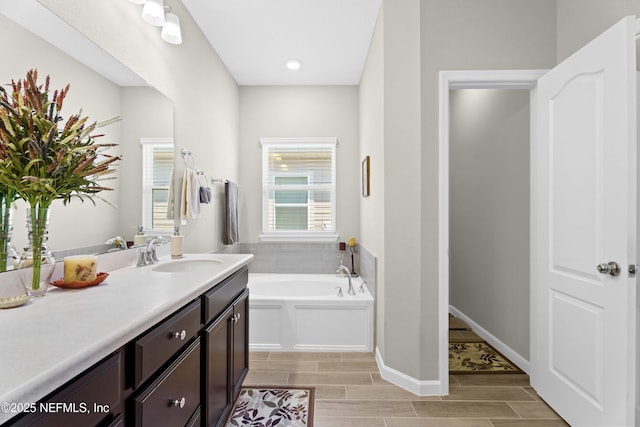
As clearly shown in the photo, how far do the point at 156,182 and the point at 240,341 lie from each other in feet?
3.58

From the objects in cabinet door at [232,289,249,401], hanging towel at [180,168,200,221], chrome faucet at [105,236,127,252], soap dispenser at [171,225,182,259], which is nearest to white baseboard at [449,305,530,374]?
cabinet door at [232,289,249,401]

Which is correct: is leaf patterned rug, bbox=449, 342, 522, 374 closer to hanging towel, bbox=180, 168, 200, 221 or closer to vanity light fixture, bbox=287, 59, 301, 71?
hanging towel, bbox=180, 168, 200, 221

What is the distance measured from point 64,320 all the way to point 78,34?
1247 mm

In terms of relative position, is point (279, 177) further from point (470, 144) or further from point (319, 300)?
point (470, 144)

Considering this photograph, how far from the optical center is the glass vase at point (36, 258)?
1141 mm

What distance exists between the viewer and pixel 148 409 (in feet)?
3.31

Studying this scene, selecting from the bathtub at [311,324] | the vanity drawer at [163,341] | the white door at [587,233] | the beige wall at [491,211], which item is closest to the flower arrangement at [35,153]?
the vanity drawer at [163,341]

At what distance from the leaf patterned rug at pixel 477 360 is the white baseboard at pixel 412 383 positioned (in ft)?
1.25

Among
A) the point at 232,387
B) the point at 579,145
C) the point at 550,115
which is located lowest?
the point at 232,387

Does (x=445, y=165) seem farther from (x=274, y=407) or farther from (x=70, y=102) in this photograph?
(x=70, y=102)

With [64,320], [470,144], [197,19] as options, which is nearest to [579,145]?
[470,144]

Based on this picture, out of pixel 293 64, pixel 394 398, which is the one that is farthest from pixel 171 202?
pixel 293 64

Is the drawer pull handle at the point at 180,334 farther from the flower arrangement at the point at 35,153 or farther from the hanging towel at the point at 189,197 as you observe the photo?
the hanging towel at the point at 189,197

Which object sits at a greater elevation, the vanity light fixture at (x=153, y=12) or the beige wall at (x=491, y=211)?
the vanity light fixture at (x=153, y=12)
